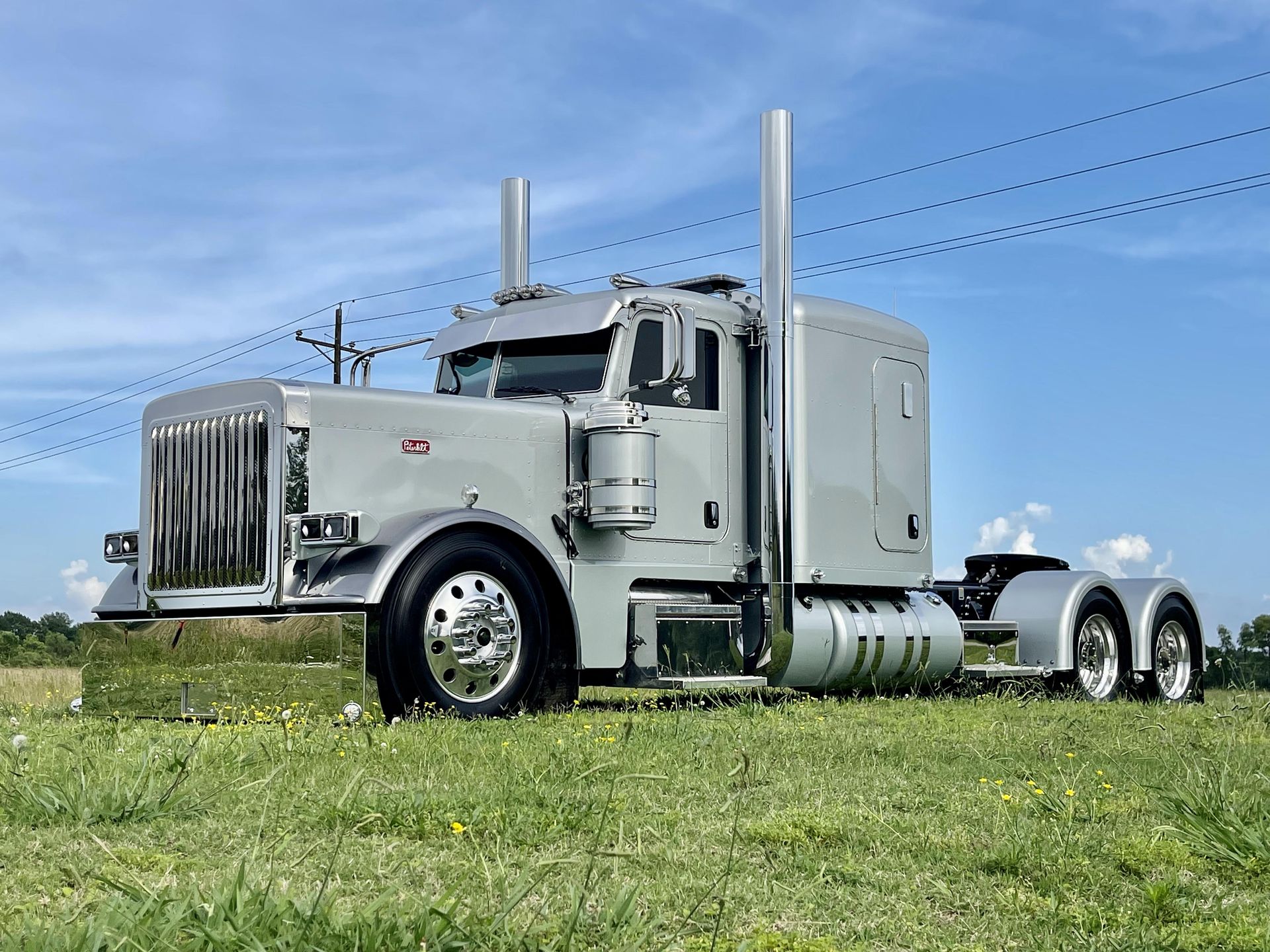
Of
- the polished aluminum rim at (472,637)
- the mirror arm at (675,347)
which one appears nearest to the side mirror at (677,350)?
the mirror arm at (675,347)

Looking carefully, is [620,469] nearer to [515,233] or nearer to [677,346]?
[677,346]

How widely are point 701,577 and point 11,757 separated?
6281 millimetres

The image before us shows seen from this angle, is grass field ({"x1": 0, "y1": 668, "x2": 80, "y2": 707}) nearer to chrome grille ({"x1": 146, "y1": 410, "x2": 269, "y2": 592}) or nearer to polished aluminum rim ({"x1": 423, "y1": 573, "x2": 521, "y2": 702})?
chrome grille ({"x1": 146, "y1": 410, "x2": 269, "y2": 592})

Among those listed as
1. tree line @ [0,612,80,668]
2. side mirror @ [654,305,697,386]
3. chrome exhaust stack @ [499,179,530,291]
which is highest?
chrome exhaust stack @ [499,179,530,291]

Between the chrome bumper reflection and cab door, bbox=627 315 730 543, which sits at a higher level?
cab door, bbox=627 315 730 543

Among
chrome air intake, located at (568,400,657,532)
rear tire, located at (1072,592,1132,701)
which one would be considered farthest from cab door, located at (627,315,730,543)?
rear tire, located at (1072,592,1132,701)

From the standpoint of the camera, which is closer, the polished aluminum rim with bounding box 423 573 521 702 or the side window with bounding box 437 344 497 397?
the polished aluminum rim with bounding box 423 573 521 702

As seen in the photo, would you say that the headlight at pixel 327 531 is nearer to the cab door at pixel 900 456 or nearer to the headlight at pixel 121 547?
the headlight at pixel 121 547

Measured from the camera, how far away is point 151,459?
9797 mm

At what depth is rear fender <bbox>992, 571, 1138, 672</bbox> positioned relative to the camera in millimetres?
13398

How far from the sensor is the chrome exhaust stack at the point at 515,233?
14438 millimetres

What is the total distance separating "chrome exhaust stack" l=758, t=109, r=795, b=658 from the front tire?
8.48 ft

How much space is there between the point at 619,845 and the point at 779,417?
799 centimetres

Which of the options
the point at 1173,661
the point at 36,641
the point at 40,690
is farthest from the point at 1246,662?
the point at 36,641
